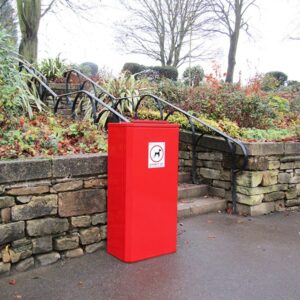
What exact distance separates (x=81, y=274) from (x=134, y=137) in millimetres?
1172

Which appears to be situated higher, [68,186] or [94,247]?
[68,186]

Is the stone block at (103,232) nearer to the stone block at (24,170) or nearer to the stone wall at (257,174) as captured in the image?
the stone block at (24,170)

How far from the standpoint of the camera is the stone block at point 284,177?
494cm

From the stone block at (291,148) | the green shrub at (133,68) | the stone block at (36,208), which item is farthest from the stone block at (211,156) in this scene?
the green shrub at (133,68)

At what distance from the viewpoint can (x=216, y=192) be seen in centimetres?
500

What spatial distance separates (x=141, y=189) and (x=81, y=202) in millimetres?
558

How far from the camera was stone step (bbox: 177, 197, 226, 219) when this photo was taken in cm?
445

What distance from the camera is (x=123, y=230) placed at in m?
3.17

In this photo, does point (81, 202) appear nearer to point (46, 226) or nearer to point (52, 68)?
point (46, 226)

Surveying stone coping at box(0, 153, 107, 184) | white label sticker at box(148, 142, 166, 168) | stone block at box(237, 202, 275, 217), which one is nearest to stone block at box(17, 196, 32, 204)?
stone coping at box(0, 153, 107, 184)

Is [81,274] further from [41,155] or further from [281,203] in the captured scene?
[281,203]

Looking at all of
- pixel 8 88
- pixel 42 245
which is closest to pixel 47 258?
pixel 42 245

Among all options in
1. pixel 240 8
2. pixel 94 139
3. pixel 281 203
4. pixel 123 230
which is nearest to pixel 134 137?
pixel 123 230

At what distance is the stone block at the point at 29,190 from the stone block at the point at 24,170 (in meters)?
0.07
